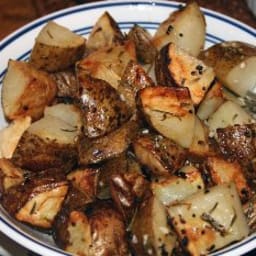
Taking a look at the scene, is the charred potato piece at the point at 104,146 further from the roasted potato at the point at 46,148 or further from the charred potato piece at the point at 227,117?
the charred potato piece at the point at 227,117

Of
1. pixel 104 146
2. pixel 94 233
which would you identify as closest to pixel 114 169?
pixel 104 146

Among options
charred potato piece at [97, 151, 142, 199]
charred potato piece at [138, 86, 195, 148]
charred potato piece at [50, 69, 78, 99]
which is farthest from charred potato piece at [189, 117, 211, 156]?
charred potato piece at [50, 69, 78, 99]

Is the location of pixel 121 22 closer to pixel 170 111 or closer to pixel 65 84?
pixel 65 84

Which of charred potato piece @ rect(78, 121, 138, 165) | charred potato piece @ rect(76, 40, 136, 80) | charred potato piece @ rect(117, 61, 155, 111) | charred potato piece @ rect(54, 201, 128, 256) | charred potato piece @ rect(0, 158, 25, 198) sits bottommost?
charred potato piece @ rect(54, 201, 128, 256)

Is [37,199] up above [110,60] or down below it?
below

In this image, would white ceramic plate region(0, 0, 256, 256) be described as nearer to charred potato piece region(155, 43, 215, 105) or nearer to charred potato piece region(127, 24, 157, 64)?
charred potato piece region(127, 24, 157, 64)
